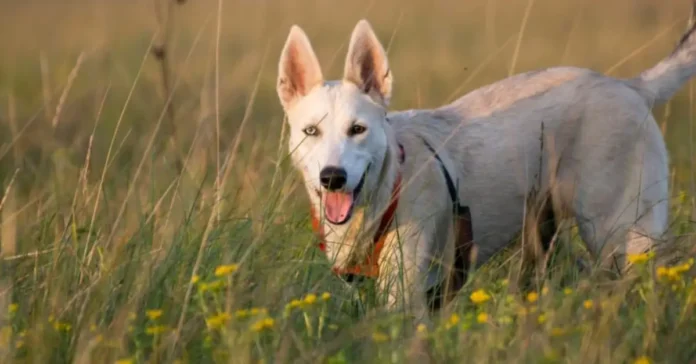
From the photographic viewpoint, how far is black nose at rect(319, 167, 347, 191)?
445cm

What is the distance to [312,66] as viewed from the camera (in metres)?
5.00

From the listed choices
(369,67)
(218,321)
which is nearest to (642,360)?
(218,321)

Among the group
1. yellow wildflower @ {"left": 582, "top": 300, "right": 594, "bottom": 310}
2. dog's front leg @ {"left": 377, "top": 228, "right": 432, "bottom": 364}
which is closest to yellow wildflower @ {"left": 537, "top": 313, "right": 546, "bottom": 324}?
yellow wildflower @ {"left": 582, "top": 300, "right": 594, "bottom": 310}

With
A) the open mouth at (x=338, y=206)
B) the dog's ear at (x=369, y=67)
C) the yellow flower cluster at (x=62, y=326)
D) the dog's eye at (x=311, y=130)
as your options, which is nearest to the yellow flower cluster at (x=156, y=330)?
the yellow flower cluster at (x=62, y=326)

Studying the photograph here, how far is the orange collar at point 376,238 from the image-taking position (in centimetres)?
449

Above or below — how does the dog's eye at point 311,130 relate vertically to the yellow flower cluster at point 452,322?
above

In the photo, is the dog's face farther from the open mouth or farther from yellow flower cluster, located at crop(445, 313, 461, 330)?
yellow flower cluster, located at crop(445, 313, 461, 330)

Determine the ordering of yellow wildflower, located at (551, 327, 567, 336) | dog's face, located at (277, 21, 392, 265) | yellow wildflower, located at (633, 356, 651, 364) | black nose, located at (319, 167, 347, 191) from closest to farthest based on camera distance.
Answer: yellow wildflower, located at (633, 356, 651, 364)
yellow wildflower, located at (551, 327, 567, 336)
black nose, located at (319, 167, 347, 191)
dog's face, located at (277, 21, 392, 265)

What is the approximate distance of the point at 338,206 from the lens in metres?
4.63

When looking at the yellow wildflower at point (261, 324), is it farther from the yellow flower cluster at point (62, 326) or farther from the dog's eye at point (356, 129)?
the dog's eye at point (356, 129)

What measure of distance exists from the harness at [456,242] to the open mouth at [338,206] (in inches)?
3.4

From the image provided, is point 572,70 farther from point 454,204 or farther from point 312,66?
point 312,66

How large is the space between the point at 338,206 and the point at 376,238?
10.1 inches

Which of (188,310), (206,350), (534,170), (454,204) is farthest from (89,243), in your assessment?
(534,170)
